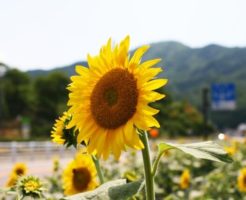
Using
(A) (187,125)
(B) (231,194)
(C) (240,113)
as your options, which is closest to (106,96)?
(B) (231,194)

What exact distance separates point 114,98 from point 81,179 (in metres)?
0.68

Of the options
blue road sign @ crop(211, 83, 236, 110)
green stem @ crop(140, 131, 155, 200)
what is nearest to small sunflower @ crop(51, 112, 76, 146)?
green stem @ crop(140, 131, 155, 200)

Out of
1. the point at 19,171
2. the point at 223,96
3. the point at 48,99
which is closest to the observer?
the point at 19,171

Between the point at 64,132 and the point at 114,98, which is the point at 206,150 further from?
the point at 64,132

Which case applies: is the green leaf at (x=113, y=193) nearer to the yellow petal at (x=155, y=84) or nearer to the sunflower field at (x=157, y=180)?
the sunflower field at (x=157, y=180)

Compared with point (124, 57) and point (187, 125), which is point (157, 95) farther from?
point (187, 125)

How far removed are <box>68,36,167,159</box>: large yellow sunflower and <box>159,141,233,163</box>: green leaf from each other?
0.09 meters

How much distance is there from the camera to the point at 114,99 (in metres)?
1.26

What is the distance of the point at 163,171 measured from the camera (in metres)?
5.47

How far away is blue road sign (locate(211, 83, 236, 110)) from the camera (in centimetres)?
2341

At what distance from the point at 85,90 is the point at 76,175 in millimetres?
636

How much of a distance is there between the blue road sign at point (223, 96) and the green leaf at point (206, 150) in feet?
72.8

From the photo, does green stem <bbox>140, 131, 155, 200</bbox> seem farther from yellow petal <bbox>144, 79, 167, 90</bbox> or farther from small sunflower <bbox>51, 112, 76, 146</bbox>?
small sunflower <bbox>51, 112, 76, 146</bbox>

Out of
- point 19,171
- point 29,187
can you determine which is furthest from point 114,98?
point 19,171
